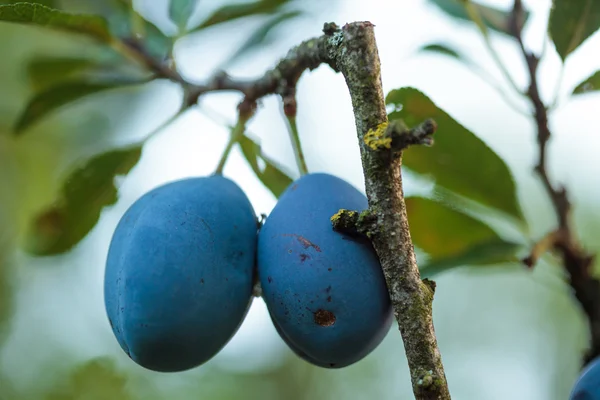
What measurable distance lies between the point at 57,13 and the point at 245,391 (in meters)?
2.33

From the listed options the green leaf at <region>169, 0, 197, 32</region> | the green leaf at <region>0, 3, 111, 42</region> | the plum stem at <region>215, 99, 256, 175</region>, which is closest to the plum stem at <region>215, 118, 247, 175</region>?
the plum stem at <region>215, 99, 256, 175</region>

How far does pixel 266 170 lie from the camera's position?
133 centimetres

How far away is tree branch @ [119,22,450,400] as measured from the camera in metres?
0.73

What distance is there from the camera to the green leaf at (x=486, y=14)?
1459mm

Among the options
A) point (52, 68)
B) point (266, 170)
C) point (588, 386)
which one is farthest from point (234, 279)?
point (52, 68)

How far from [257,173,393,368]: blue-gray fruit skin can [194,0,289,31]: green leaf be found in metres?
0.86

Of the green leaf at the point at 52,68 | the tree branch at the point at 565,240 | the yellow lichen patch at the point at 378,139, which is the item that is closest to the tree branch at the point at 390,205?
the yellow lichen patch at the point at 378,139

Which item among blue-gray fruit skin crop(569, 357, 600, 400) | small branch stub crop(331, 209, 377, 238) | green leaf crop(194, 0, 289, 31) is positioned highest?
green leaf crop(194, 0, 289, 31)

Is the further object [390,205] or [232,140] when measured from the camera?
[232,140]

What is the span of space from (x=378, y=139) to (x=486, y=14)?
911 millimetres

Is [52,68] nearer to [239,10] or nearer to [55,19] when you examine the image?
[239,10]

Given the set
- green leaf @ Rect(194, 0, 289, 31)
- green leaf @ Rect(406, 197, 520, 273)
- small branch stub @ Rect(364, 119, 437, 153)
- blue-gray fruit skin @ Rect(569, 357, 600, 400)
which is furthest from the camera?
green leaf @ Rect(194, 0, 289, 31)

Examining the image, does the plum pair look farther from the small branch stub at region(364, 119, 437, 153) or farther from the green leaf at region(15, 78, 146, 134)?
the green leaf at region(15, 78, 146, 134)

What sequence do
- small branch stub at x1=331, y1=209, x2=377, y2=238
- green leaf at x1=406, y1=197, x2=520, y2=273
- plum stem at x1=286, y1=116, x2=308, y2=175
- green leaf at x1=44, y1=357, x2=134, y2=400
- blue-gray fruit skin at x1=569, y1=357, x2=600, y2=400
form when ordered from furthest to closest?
green leaf at x1=44, y1=357, x2=134, y2=400 → green leaf at x1=406, y1=197, x2=520, y2=273 → plum stem at x1=286, y1=116, x2=308, y2=175 → blue-gray fruit skin at x1=569, y1=357, x2=600, y2=400 → small branch stub at x1=331, y1=209, x2=377, y2=238
